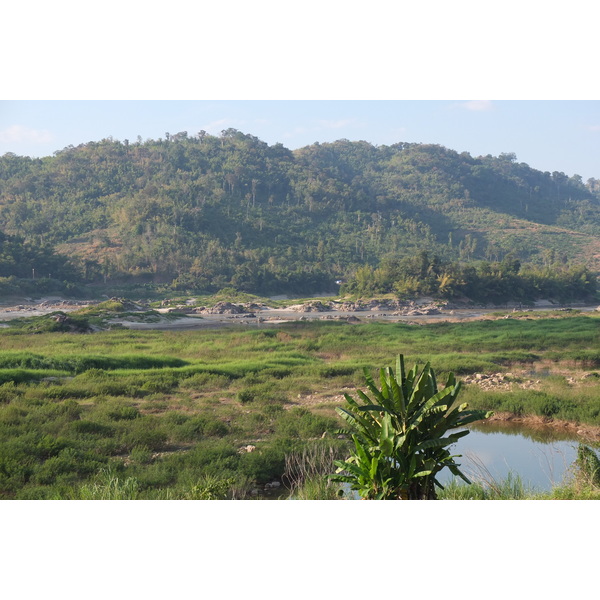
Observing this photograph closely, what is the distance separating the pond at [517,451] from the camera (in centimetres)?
963

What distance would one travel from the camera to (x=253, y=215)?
342 ft

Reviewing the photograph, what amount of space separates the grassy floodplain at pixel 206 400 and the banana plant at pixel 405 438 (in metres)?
1.34

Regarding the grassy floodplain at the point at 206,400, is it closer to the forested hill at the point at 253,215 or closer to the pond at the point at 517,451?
the pond at the point at 517,451

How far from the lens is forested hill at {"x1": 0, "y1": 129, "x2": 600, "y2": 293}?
7988 centimetres

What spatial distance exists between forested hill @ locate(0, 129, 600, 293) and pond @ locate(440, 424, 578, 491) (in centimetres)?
6102

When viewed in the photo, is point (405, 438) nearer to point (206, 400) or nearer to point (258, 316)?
point (206, 400)

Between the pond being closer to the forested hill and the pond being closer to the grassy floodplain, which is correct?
the grassy floodplain

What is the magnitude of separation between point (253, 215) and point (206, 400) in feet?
300

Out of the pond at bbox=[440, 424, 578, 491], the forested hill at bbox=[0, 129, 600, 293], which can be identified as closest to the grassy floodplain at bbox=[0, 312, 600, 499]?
the pond at bbox=[440, 424, 578, 491]

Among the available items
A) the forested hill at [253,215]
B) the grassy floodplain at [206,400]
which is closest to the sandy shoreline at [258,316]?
the grassy floodplain at [206,400]

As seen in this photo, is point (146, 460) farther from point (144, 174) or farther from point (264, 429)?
point (144, 174)

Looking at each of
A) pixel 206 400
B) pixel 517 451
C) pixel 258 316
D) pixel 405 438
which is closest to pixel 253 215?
pixel 258 316

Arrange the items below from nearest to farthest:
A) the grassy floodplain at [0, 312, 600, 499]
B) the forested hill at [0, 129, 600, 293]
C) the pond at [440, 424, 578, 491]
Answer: the grassy floodplain at [0, 312, 600, 499] < the pond at [440, 424, 578, 491] < the forested hill at [0, 129, 600, 293]

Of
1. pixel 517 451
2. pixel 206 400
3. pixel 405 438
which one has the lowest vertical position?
pixel 206 400
